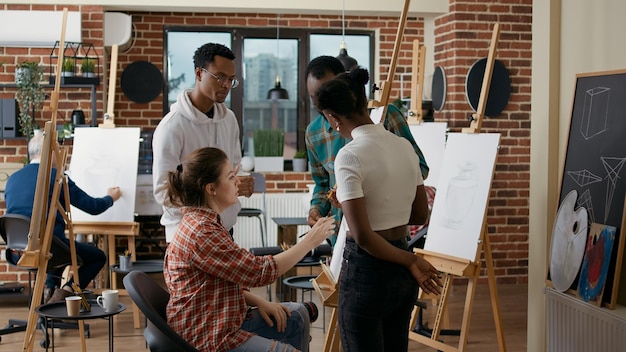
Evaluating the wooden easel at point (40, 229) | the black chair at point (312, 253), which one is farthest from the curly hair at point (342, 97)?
the black chair at point (312, 253)

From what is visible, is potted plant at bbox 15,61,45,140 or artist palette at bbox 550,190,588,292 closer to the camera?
artist palette at bbox 550,190,588,292

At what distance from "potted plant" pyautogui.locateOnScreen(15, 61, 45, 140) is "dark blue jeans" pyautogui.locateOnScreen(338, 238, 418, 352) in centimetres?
516

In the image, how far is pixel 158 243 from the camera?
788 cm

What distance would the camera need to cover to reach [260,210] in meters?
7.81

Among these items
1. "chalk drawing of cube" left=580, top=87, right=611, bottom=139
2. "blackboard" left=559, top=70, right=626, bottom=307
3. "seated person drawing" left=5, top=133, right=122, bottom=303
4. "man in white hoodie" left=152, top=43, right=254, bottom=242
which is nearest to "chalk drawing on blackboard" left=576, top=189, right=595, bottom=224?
"blackboard" left=559, top=70, right=626, bottom=307

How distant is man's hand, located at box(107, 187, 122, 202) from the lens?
6.20 m

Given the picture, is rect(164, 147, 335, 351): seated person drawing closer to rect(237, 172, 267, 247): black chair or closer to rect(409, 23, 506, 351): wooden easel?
rect(409, 23, 506, 351): wooden easel

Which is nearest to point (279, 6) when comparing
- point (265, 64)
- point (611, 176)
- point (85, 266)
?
point (265, 64)

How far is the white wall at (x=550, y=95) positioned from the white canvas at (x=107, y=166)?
3.20m

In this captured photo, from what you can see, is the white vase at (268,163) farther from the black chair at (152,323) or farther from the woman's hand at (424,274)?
the woman's hand at (424,274)

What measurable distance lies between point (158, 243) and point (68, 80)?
177cm

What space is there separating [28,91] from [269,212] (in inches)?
99.9

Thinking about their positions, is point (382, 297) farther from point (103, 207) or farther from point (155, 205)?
point (155, 205)

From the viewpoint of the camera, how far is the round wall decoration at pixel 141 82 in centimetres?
804
